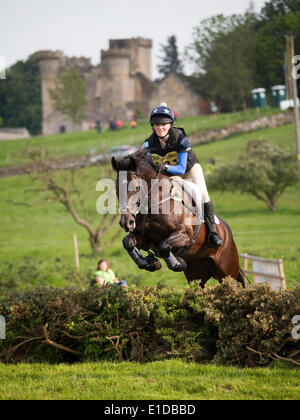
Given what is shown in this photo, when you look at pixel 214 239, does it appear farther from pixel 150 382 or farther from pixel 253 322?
pixel 150 382

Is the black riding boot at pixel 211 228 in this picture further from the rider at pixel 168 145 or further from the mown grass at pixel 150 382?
the mown grass at pixel 150 382

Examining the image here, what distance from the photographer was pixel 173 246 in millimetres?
7699

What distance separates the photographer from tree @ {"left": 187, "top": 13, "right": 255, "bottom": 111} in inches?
2643

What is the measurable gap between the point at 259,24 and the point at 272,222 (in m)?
45.0

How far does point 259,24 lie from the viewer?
7062 centimetres

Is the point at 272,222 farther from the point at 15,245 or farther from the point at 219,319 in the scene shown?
the point at 219,319

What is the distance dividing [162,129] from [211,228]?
161 cm

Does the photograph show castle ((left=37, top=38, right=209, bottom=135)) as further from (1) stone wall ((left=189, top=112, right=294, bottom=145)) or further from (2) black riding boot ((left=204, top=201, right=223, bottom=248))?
(2) black riding boot ((left=204, top=201, right=223, bottom=248))

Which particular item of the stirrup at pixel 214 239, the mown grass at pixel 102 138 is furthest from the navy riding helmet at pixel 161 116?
the mown grass at pixel 102 138

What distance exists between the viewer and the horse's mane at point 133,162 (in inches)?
300

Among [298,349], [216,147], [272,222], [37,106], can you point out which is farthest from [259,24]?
[298,349]
